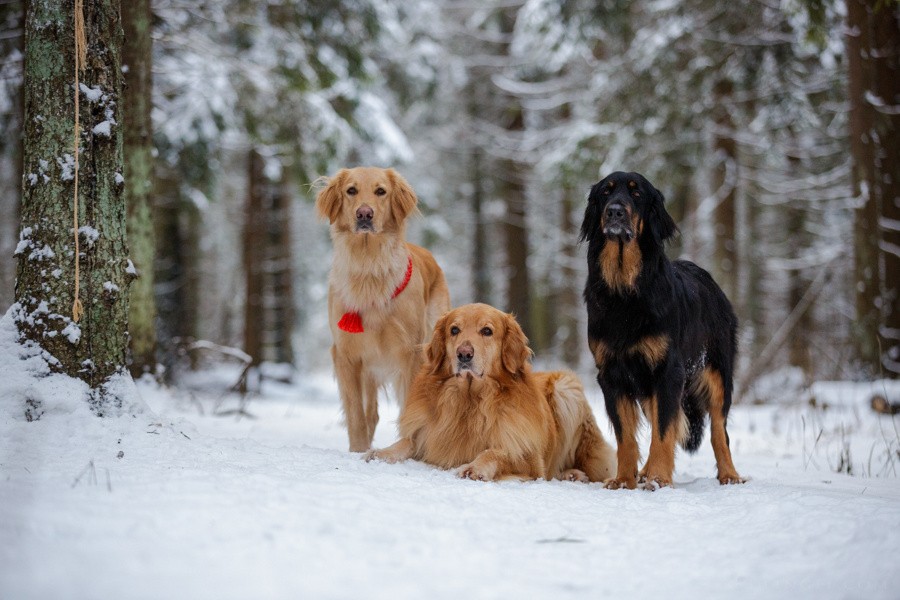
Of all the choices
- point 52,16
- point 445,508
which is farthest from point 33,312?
point 445,508

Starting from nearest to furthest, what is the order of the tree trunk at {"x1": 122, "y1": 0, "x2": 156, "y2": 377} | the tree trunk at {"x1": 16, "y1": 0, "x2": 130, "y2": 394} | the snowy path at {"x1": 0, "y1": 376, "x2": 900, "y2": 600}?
the snowy path at {"x1": 0, "y1": 376, "x2": 900, "y2": 600}, the tree trunk at {"x1": 16, "y1": 0, "x2": 130, "y2": 394}, the tree trunk at {"x1": 122, "y1": 0, "x2": 156, "y2": 377}

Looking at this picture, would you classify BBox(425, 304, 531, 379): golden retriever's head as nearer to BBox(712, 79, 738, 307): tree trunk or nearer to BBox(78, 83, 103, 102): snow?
BBox(78, 83, 103, 102): snow

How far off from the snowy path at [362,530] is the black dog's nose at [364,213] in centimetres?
186

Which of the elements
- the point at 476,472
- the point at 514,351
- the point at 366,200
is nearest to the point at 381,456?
the point at 476,472

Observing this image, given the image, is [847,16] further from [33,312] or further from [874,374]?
[33,312]

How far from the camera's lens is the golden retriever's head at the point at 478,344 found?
433 centimetres

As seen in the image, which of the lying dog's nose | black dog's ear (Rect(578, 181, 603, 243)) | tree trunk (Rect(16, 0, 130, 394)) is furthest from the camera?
black dog's ear (Rect(578, 181, 603, 243))

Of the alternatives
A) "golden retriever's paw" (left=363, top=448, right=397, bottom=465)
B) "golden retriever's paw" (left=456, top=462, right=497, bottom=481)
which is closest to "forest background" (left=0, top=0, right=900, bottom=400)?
"golden retriever's paw" (left=363, top=448, right=397, bottom=465)

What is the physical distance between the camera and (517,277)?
16016 mm

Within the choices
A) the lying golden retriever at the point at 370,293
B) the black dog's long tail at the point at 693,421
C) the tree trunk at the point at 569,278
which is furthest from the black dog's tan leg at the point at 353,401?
the tree trunk at the point at 569,278

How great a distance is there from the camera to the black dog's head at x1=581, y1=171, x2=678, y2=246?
4.18 m

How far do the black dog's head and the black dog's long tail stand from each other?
3.96 feet

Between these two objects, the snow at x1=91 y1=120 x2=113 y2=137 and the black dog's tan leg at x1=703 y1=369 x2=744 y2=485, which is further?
the black dog's tan leg at x1=703 y1=369 x2=744 y2=485

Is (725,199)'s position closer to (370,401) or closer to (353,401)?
(370,401)
